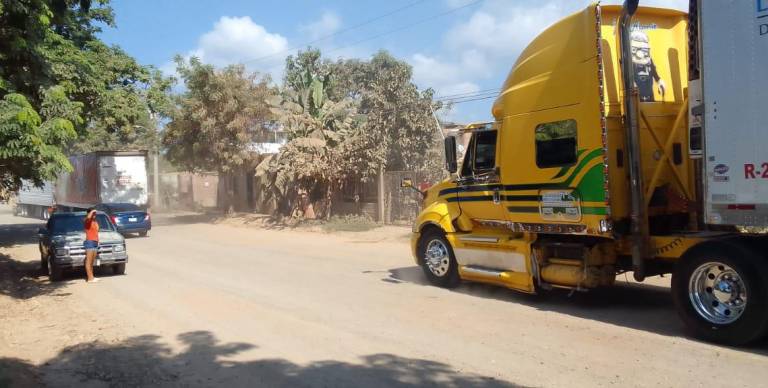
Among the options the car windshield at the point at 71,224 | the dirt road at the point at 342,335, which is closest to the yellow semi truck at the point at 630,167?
the dirt road at the point at 342,335

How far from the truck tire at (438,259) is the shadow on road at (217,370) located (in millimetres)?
4061

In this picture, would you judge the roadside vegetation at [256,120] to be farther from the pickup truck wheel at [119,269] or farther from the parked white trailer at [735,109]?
the parked white trailer at [735,109]

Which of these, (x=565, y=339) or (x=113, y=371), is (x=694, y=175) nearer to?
(x=565, y=339)

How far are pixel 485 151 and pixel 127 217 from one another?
18.1m

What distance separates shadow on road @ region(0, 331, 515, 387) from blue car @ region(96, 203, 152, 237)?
686 inches

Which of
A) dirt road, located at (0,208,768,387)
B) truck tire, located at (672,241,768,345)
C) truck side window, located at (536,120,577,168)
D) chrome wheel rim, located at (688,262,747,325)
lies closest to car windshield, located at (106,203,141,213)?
dirt road, located at (0,208,768,387)

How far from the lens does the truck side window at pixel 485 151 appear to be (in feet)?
31.3

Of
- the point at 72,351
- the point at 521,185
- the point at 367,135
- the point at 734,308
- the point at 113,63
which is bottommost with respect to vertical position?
the point at 72,351

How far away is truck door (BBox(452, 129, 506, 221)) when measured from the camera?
952 centimetres

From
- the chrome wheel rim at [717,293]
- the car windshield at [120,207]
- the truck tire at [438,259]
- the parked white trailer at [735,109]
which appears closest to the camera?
the parked white trailer at [735,109]

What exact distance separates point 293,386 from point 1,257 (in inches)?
649

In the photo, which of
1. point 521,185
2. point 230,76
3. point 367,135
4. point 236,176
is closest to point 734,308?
point 521,185

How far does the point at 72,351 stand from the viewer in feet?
24.0

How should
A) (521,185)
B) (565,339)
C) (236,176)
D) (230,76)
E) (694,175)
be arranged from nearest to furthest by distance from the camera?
(565,339) < (694,175) < (521,185) < (230,76) < (236,176)
